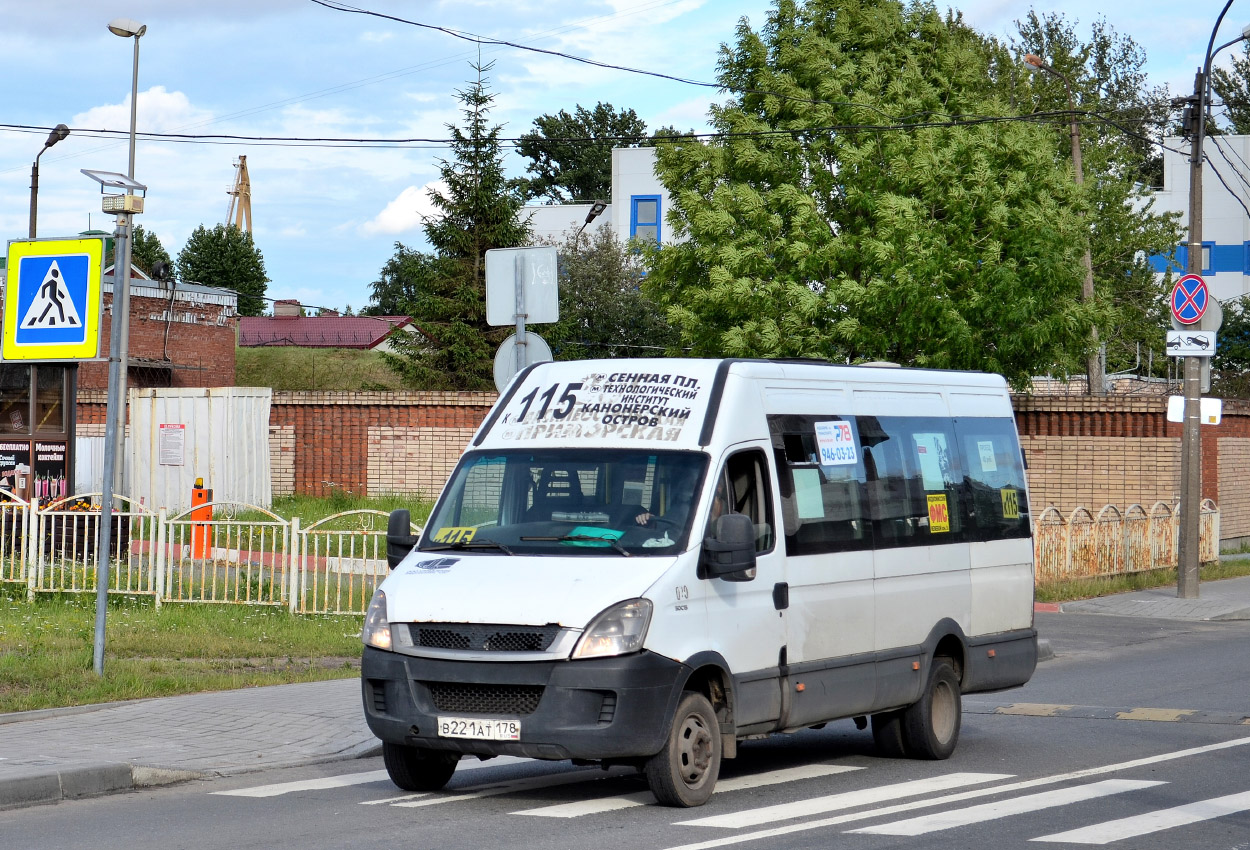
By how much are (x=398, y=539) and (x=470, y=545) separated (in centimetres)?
72

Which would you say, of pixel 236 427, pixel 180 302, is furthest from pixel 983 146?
pixel 180 302

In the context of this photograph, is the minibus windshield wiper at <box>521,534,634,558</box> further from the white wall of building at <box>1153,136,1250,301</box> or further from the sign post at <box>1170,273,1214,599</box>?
the white wall of building at <box>1153,136,1250,301</box>

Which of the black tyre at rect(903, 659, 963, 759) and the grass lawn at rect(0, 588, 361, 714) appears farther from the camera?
the grass lawn at rect(0, 588, 361, 714)

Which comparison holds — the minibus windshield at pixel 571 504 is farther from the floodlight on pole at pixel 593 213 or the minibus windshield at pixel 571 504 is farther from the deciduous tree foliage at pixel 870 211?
the floodlight on pole at pixel 593 213

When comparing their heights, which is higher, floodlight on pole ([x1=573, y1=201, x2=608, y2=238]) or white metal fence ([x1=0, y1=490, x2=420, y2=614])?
floodlight on pole ([x1=573, y1=201, x2=608, y2=238])

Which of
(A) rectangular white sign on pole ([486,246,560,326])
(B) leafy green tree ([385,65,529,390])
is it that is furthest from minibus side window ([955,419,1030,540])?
(B) leafy green tree ([385,65,529,390])

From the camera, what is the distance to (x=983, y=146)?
3075 cm

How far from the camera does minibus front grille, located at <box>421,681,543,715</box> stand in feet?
24.4

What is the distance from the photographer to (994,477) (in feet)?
35.5

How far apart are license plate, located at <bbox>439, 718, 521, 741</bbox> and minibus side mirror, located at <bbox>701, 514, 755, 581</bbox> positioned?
130cm

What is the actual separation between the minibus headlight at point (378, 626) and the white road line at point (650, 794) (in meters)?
1.14

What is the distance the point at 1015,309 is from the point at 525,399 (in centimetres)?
2125

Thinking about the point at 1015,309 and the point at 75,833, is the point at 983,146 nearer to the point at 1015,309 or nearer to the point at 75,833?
the point at 1015,309

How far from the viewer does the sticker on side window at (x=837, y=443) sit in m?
9.14
